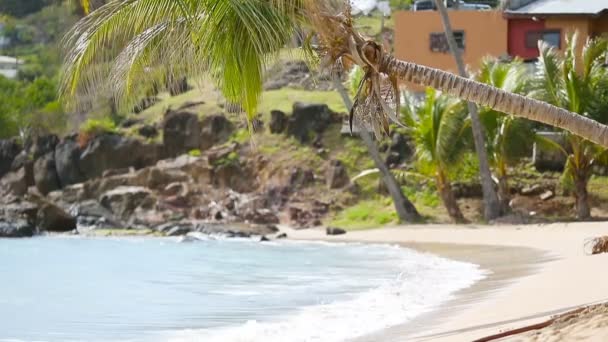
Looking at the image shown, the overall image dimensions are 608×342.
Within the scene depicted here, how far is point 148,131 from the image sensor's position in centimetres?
4628

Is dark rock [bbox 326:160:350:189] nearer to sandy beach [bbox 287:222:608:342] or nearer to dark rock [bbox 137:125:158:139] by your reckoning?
dark rock [bbox 137:125:158:139]

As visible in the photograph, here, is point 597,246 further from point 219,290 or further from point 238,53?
point 238,53

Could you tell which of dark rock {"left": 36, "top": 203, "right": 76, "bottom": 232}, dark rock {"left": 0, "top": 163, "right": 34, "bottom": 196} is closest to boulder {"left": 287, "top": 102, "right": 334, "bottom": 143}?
dark rock {"left": 36, "top": 203, "right": 76, "bottom": 232}

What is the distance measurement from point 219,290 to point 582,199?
43.2ft

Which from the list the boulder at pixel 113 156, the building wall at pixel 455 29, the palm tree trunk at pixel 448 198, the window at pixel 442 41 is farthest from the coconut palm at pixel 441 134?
the boulder at pixel 113 156

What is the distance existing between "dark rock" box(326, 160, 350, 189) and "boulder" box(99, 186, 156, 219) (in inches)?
Result: 250

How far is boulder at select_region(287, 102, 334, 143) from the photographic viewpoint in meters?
41.5

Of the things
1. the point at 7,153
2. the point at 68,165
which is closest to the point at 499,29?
the point at 68,165

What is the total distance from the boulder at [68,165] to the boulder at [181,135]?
3.68 meters

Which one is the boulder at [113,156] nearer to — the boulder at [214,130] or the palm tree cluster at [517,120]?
the boulder at [214,130]

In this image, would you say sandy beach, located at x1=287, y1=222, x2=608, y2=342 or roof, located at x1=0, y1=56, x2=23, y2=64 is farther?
roof, located at x1=0, y1=56, x2=23, y2=64

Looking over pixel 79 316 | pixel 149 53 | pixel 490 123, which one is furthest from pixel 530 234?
pixel 149 53

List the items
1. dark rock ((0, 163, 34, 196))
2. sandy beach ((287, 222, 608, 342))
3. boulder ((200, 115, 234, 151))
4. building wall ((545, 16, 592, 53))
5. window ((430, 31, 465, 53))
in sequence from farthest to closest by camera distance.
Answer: boulder ((200, 115, 234, 151)) < dark rock ((0, 163, 34, 196)) < window ((430, 31, 465, 53)) < building wall ((545, 16, 592, 53)) < sandy beach ((287, 222, 608, 342))

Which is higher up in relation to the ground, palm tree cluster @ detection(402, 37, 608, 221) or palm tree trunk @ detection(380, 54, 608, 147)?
palm tree trunk @ detection(380, 54, 608, 147)
